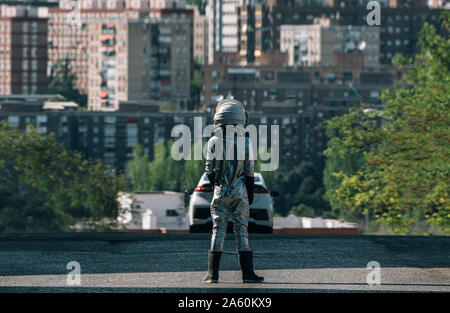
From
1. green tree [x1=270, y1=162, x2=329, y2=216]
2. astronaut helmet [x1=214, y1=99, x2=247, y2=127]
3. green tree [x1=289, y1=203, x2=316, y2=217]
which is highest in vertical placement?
astronaut helmet [x1=214, y1=99, x2=247, y2=127]

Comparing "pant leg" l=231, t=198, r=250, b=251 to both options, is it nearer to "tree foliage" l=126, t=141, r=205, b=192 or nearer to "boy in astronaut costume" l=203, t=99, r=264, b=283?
"boy in astronaut costume" l=203, t=99, r=264, b=283

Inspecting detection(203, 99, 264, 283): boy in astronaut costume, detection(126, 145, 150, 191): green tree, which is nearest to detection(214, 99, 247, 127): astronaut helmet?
detection(203, 99, 264, 283): boy in astronaut costume

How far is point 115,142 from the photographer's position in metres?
168

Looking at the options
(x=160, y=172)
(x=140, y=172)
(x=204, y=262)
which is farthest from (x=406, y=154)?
(x=140, y=172)

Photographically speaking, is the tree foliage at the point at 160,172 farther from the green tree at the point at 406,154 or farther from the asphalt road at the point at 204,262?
the asphalt road at the point at 204,262

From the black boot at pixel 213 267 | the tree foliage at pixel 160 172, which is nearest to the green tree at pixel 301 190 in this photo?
the tree foliage at pixel 160 172

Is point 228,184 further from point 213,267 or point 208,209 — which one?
point 208,209

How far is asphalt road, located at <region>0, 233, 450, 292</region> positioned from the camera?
1125 cm

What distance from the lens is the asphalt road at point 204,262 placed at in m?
11.2

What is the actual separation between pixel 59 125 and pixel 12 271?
148745mm

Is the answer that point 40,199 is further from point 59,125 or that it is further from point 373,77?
point 373,77

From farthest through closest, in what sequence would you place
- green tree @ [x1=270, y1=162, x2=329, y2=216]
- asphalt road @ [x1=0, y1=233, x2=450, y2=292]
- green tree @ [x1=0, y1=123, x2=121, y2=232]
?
1. green tree @ [x1=270, y1=162, x2=329, y2=216]
2. green tree @ [x1=0, y1=123, x2=121, y2=232]
3. asphalt road @ [x1=0, y1=233, x2=450, y2=292]

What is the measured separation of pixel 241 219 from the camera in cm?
1148
